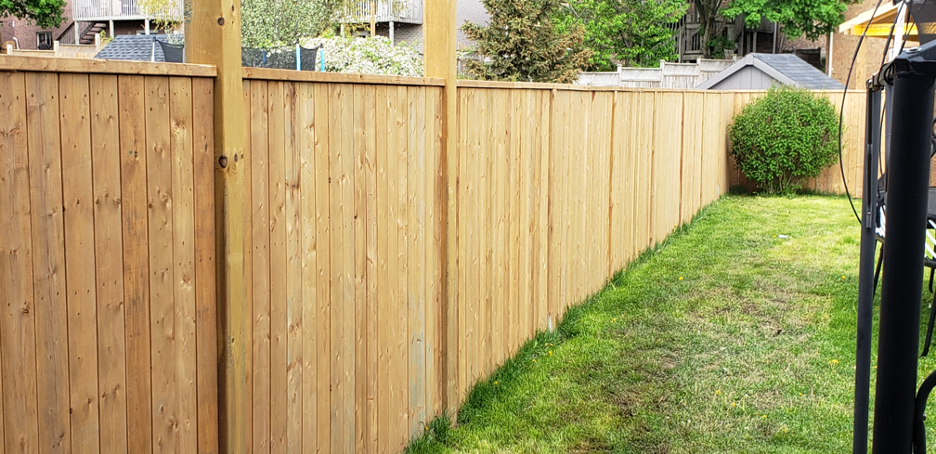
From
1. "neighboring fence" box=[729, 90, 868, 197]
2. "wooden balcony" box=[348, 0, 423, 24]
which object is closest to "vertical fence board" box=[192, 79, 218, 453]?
"neighboring fence" box=[729, 90, 868, 197]

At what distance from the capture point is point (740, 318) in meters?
6.79

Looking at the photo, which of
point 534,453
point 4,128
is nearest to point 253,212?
point 4,128

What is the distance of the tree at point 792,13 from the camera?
33938 millimetres

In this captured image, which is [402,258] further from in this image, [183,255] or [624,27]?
[624,27]

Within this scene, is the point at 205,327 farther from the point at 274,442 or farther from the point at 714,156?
the point at 714,156

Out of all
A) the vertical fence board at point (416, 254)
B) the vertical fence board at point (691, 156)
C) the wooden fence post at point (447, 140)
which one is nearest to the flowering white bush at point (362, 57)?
the vertical fence board at point (691, 156)

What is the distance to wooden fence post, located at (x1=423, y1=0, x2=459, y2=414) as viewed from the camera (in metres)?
4.30

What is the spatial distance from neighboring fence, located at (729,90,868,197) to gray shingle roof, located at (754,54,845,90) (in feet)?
8.01

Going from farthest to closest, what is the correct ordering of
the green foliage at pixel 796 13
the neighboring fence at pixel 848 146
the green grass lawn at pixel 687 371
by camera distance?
the green foliage at pixel 796 13, the neighboring fence at pixel 848 146, the green grass lawn at pixel 687 371

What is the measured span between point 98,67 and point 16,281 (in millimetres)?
567

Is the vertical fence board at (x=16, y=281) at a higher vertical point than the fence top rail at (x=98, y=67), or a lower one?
lower

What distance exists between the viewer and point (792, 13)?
34000 mm

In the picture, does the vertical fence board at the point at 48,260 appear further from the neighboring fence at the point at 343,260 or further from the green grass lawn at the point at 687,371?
the green grass lawn at the point at 687,371

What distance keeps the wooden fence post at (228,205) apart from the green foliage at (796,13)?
113 feet
